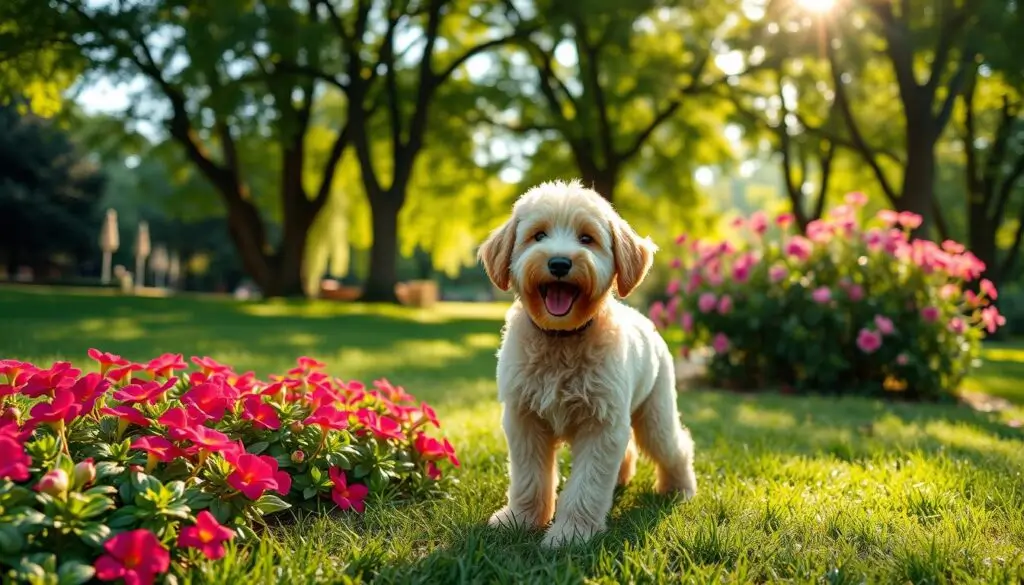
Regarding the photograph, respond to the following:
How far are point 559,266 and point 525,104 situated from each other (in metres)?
22.0

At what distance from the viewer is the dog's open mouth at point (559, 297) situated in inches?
134

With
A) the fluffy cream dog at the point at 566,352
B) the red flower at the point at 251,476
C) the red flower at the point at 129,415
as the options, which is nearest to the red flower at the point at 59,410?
the red flower at the point at 129,415

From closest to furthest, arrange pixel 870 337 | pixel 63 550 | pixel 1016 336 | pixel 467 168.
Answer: pixel 63 550, pixel 870 337, pixel 467 168, pixel 1016 336

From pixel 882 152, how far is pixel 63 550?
80.9 ft

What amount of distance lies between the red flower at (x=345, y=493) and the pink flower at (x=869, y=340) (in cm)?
697

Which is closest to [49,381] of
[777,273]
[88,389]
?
[88,389]

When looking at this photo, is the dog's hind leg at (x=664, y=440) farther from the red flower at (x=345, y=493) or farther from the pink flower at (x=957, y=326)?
the pink flower at (x=957, y=326)

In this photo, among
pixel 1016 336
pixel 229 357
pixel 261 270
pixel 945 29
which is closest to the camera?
pixel 229 357

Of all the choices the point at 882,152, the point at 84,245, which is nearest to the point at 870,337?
the point at 882,152

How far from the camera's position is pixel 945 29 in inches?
598

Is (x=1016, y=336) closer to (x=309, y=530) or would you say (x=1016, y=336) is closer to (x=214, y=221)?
(x=309, y=530)

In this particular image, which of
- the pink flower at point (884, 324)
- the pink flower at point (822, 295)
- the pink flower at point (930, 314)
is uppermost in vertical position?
the pink flower at point (822, 295)

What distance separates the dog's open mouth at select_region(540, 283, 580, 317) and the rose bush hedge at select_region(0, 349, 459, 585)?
1.09 metres

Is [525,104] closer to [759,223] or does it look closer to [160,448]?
[759,223]
